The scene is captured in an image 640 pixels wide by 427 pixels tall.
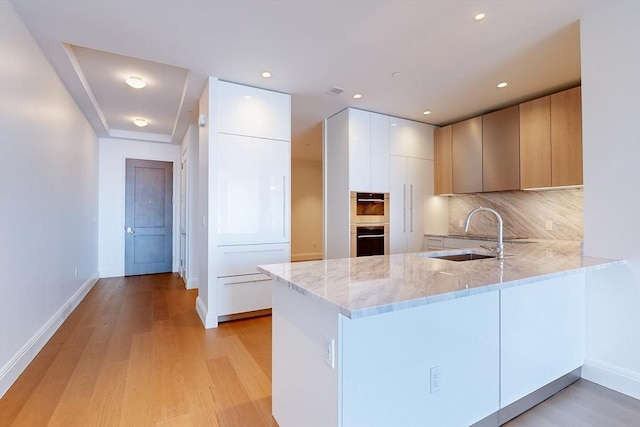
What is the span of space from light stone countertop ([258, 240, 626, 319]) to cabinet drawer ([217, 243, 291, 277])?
65.2 inches

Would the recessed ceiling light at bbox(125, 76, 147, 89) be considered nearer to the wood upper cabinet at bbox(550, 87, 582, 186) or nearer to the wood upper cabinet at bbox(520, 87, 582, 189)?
the wood upper cabinet at bbox(520, 87, 582, 189)

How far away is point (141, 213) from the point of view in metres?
5.75

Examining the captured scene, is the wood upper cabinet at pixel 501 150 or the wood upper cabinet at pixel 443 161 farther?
the wood upper cabinet at pixel 443 161

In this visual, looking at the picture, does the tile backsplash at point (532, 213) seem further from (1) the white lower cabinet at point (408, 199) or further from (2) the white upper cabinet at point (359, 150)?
(2) the white upper cabinet at point (359, 150)

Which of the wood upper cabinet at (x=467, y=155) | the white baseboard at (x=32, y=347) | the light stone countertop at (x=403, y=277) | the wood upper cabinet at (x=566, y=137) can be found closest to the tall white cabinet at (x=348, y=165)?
the wood upper cabinet at (x=467, y=155)

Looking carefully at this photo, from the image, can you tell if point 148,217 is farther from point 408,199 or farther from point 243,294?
point 408,199

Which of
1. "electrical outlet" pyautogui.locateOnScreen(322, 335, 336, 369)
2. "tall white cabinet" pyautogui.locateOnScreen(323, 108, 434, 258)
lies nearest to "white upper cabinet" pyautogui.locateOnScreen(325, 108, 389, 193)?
"tall white cabinet" pyautogui.locateOnScreen(323, 108, 434, 258)

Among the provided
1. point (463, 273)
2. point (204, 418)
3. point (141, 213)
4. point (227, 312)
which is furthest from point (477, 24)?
point (141, 213)

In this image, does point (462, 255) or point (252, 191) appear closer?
point (462, 255)

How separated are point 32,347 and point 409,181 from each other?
4587 mm

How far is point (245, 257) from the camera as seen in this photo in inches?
131

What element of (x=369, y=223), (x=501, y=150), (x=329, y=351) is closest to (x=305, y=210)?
(x=369, y=223)

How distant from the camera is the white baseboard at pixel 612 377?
6.29ft

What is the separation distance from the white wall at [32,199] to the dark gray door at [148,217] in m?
1.79
